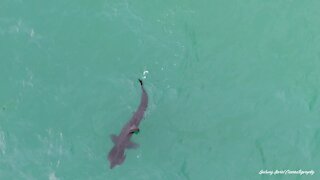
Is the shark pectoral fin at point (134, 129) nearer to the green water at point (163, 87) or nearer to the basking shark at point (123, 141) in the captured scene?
the basking shark at point (123, 141)

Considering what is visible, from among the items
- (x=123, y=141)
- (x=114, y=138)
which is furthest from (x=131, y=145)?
(x=114, y=138)

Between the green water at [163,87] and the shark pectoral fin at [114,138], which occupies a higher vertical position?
the green water at [163,87]

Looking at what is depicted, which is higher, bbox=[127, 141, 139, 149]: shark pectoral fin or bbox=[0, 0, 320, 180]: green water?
bbox=[0, 0, 320, 180]: green water

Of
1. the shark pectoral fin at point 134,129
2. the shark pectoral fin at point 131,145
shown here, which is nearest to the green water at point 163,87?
the shark pectoral fin at point 131,145

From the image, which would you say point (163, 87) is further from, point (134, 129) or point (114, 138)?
point (114, 138)

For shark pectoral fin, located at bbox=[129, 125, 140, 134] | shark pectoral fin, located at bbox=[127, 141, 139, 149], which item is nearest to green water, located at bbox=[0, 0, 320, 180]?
shark pectoral fin, located at bbox=[127, 141, 139, 149]

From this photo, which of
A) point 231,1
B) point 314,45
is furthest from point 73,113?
point 314,45

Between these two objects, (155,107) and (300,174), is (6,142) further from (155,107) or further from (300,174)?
(300,174)

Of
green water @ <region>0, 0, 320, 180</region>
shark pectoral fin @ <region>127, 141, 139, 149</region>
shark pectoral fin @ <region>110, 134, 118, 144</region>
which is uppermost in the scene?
green water @ <region>0, 0, 320, 180</region>

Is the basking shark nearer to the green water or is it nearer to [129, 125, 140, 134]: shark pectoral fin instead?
[129, 125, 140, 134]: shark pectoral fin
